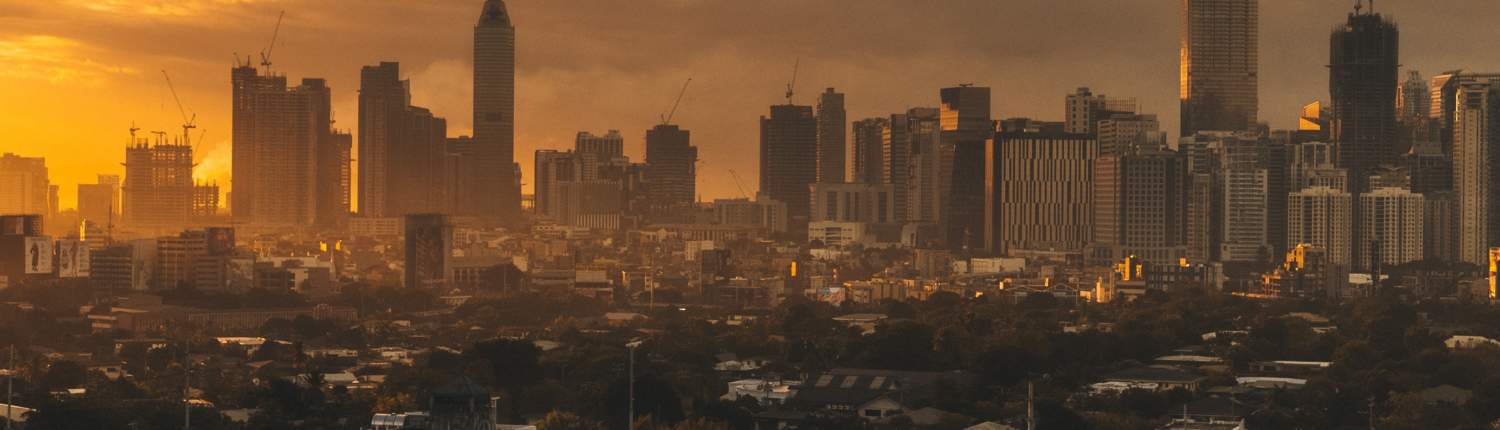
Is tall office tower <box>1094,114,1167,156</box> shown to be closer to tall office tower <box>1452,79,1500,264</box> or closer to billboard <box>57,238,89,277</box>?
tall office tower <box>1452,79,1500,264</box>

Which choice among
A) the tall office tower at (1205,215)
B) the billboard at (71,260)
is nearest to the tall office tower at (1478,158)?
the tall office tower at (1205,215)

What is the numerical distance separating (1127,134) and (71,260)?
81.6 meters

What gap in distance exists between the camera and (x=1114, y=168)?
188 meters

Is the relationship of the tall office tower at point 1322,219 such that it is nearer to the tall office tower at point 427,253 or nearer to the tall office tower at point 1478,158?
the tall office tower at point 1478,158

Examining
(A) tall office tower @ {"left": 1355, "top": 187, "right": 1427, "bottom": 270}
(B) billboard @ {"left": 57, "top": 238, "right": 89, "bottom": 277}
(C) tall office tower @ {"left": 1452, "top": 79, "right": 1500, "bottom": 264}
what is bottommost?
(B) billboard @ {"left": 57, "top": 238, "right": 89, "bottom": 277}

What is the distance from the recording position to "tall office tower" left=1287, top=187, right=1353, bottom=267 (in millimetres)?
171875

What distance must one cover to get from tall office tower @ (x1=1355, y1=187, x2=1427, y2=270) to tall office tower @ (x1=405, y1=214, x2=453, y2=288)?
187 ft

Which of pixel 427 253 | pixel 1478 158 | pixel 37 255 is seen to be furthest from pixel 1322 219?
pixel 37 255

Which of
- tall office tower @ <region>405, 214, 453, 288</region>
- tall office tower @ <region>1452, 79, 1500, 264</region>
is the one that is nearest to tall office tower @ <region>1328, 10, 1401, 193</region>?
tall office tower @ <region>1452, 79, 1500, 264</region>

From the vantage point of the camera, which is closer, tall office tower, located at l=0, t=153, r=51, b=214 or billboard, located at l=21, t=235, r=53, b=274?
billboard, located at l=21, t=235, r=53, b=274

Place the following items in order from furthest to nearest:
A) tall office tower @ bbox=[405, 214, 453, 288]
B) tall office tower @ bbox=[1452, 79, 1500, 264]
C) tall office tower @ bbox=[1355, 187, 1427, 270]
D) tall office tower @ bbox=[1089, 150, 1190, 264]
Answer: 1. tall office tower @ bbox=[1089, 150, 1190, 264]
2. tall office tower @ bbox=[1452, 79, 1500, 264]
3. tall office tower @ bbox=[1355, 187, 1427, 270]
4. tall office tower @ bbox=[405, 214, 453, 288]

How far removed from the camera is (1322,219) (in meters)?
175

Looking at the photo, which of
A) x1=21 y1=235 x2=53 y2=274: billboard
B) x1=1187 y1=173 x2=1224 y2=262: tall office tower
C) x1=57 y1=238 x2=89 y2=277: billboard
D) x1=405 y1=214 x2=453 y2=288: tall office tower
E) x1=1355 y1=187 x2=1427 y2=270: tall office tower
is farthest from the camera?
x1=1187 y1=173 x2=1224 y2=262: tall office tower

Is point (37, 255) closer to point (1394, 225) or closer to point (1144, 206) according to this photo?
point (1144, 206)
